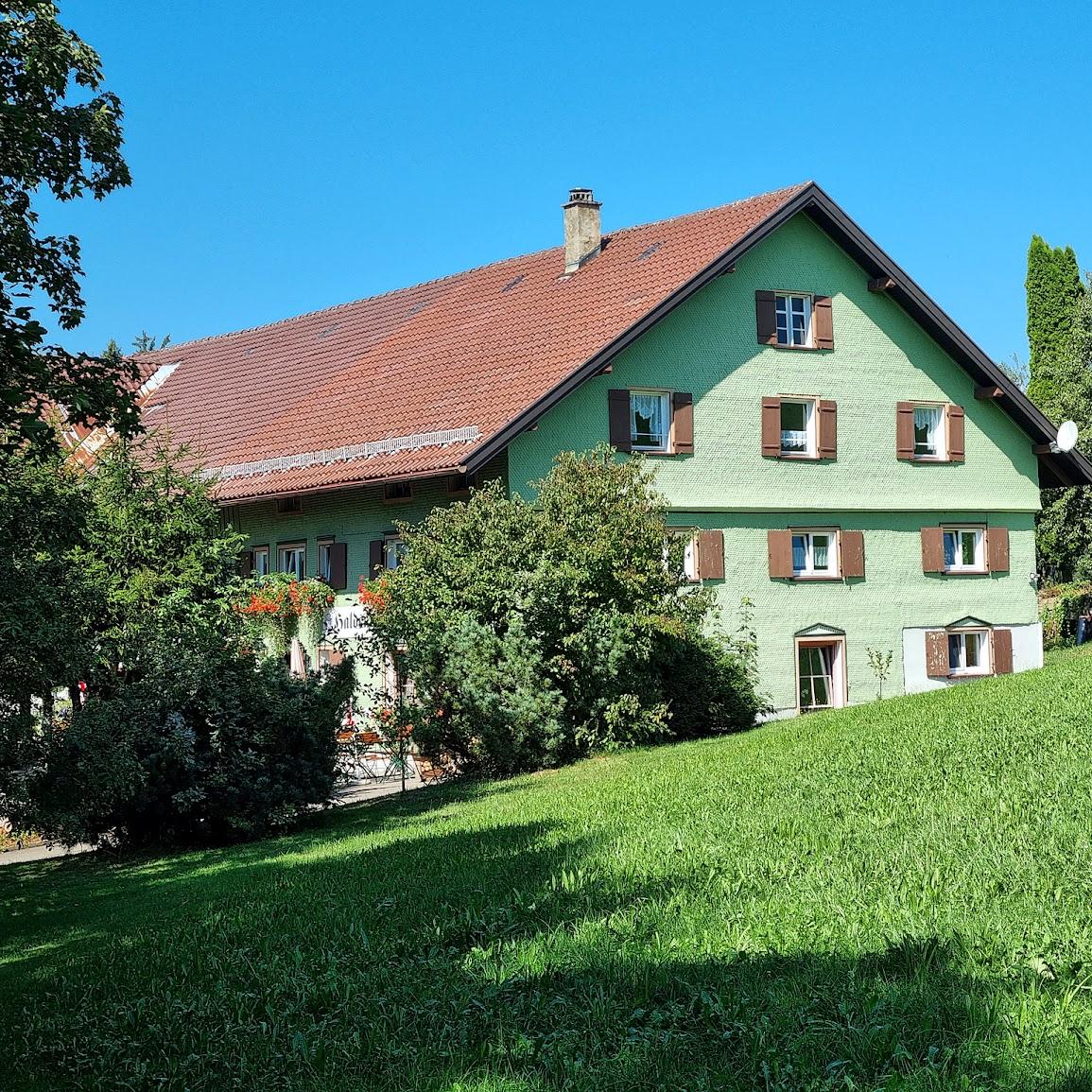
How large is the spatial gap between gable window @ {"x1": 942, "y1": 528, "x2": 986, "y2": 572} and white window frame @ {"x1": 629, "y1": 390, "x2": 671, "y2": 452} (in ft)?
24.4

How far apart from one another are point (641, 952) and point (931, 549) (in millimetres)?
24871

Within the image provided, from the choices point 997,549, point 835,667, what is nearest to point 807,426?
point 835,667

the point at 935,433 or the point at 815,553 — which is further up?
the point at 935,433

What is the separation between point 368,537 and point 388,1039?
2135 cm

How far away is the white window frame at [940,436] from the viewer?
31094mm

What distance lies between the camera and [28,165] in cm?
1206

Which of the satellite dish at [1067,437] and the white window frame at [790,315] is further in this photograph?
the satellite dish at [1067,437]

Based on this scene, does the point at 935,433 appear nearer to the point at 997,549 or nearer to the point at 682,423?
the point at 997,549

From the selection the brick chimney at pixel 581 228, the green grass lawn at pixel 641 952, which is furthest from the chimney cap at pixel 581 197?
the green grass lawn at pixel 641 952

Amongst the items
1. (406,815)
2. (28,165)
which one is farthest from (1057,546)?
(28,165)

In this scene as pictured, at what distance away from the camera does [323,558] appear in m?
29.3

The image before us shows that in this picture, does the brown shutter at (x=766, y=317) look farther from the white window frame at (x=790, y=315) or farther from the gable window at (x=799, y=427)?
the gable window at (x=799, y=427)

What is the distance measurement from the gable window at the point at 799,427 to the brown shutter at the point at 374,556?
8.32 m

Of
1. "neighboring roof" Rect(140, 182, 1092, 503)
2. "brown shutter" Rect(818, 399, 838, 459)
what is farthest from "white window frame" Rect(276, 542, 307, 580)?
"brown shutter" Rect(818, 399, 838, 459)
